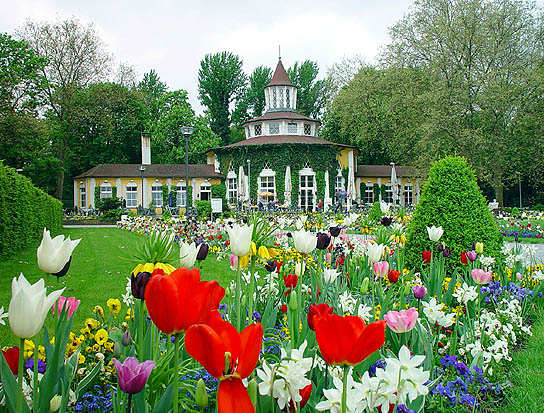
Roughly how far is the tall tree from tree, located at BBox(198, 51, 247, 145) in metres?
17.0

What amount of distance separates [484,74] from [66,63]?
92.6 ft

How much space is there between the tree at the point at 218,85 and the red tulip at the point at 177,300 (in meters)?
50.3

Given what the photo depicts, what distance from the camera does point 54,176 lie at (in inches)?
1459

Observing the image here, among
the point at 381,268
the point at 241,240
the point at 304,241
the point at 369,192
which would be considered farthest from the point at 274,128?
the point at 241,240

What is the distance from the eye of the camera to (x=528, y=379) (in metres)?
3.20

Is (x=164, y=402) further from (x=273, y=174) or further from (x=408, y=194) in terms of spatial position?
(x=408, y=194)

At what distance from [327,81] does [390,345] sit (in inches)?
1538

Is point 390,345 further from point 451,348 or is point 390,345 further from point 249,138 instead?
point 249,138

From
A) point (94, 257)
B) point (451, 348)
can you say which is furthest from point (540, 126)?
point (451, 348)

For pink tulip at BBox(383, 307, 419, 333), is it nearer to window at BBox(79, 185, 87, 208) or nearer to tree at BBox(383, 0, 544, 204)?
tree at BBox(383, 0, 544, 204)

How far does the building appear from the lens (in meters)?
33.7

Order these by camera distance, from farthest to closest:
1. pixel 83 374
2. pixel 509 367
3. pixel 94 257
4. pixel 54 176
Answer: pixel 54 176 → pixel 94 257 → pixel 509 367 → pixel 83 374

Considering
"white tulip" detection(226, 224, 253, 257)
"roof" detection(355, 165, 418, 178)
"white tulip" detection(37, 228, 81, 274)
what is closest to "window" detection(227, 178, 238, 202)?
"roof" detection(355, 165, 418, 178)

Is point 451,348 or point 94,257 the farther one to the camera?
→ point 94,257
